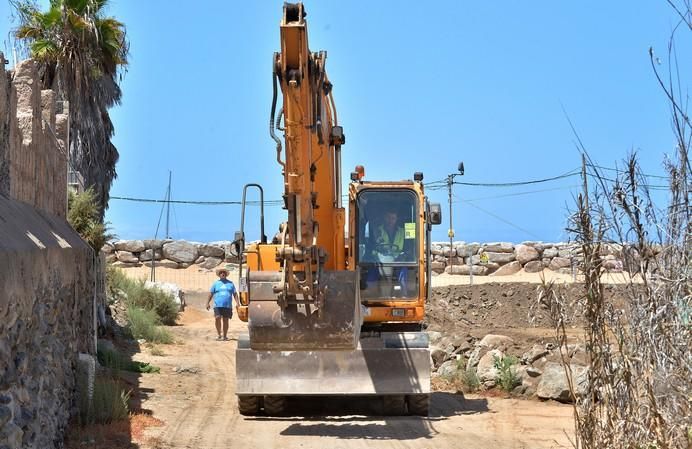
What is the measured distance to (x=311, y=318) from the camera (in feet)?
34.7

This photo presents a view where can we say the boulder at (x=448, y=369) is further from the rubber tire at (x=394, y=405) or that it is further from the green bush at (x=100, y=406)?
the green bush at (x=100, y=406)

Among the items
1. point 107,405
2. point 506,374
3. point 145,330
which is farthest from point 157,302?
point 107,405

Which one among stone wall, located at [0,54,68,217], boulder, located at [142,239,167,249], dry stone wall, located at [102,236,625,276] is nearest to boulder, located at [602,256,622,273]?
stone wall, located at [0,54,68,217]

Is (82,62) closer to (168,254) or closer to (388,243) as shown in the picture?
(388,243)

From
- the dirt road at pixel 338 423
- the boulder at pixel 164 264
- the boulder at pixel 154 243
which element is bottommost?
the dirt road at pixel 338 423

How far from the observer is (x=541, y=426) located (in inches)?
478

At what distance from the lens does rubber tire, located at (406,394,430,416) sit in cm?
1248

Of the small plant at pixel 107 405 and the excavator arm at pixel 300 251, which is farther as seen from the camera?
the small plant at pixel 107 405

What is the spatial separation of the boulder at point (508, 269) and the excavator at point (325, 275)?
A: 83.8 feet

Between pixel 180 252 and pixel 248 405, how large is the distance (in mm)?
25891

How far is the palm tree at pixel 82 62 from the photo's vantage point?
71.6ft

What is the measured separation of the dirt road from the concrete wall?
5.47ft

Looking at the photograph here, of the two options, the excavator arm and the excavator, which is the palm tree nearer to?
the excavator

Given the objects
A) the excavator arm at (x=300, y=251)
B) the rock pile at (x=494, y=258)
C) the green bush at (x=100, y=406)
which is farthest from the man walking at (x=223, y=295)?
the rock pile at (x=494, y=258)
